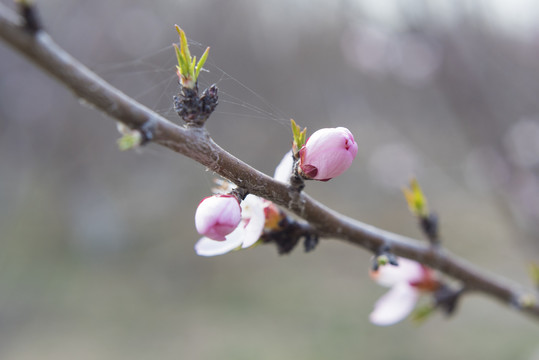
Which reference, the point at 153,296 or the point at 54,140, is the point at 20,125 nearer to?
the point at 54,140

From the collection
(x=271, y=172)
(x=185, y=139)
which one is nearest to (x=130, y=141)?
(x=185, y=139)

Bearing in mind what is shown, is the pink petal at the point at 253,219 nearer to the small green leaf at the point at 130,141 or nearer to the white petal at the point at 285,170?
the white petal at the point at 285,170

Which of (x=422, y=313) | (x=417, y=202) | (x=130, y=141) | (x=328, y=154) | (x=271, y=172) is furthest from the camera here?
(x=271, y=172)

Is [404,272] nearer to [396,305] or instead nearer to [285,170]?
[396,305]

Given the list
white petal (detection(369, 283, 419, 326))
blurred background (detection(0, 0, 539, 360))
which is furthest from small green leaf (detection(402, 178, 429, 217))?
blurred background (detection(0, 0, 539, 360))

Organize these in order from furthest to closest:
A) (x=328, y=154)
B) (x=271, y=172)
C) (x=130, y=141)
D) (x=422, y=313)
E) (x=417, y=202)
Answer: (x=271, y=172)
(x=422, y=313)
(x=417, y=202)
(x=328, y=154)
(x=130, y=141)

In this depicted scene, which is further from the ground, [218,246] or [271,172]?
[271,172]

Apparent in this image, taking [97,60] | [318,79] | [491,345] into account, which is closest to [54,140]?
[97,60]
